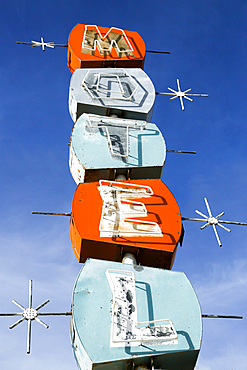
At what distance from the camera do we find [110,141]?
23547 mm

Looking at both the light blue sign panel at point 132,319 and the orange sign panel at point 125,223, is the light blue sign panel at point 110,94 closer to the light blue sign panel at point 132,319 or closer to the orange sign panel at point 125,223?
the orange sign panel at point 125,223

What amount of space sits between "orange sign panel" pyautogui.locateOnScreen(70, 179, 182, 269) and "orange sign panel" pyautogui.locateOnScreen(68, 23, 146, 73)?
1355cm

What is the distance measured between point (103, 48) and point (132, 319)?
23503 millimetres

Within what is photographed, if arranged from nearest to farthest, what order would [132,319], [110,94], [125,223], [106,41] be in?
[132,319] → [125,223] → [110,94] → [106,41]

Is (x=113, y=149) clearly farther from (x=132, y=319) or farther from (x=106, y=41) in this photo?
(x=106, y=41)

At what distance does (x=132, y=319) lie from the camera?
15.6 metres

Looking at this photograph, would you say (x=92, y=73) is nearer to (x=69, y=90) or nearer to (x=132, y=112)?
(x=69, y=90)

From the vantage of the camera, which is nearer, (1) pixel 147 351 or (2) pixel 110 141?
(1) pixel 147 351

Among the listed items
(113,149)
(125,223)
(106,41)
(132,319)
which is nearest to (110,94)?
(113,149)

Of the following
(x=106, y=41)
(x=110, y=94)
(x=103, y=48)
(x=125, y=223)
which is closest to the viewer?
(x=125, y=223)

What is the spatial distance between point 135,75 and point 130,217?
13970 millimetres

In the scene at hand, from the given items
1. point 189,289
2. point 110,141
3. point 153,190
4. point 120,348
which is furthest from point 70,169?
point 120,348

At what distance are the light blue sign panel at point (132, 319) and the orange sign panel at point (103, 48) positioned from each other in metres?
18.8


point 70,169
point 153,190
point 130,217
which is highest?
point 70,169
